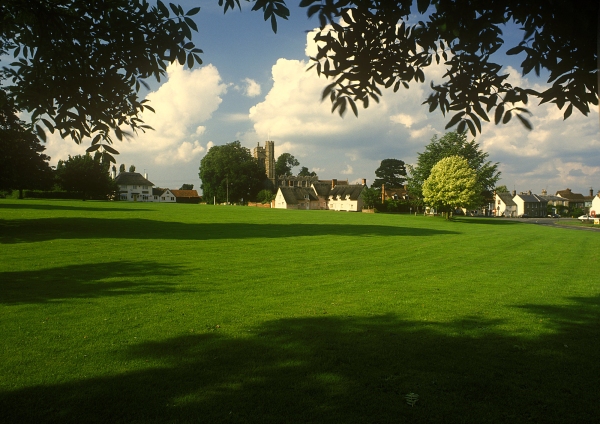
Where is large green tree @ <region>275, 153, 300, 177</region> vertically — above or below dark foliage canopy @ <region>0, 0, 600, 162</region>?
above

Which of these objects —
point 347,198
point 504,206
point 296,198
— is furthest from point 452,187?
point 504,206

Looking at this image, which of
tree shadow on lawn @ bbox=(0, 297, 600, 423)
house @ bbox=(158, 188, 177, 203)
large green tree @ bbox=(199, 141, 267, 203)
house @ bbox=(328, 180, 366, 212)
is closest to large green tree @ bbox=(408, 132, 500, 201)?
house @ bbox=(328, 180, 366, 212)

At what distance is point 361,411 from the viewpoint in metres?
4.73

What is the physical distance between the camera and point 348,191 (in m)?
118

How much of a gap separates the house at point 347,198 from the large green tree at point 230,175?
69.8 ft

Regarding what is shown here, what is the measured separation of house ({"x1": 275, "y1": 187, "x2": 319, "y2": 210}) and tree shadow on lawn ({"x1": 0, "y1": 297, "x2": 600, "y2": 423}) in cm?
10335

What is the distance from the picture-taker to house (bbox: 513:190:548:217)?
130 metres

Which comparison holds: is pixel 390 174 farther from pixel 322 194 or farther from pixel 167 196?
pixel 167 196

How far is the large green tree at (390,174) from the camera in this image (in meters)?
122

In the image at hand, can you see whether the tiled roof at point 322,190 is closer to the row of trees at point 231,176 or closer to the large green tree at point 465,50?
the row of trees at point 231,176

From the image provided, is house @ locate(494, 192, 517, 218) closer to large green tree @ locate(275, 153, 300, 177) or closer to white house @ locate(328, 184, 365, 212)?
white house @ locate(328, 184, 365, 212)

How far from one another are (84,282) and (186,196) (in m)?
150

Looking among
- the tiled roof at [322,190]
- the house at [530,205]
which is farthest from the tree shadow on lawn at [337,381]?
the house at [530,205]

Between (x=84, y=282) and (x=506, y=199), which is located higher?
(x=506, y=199)
